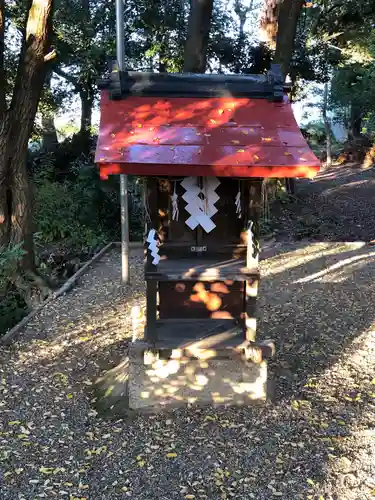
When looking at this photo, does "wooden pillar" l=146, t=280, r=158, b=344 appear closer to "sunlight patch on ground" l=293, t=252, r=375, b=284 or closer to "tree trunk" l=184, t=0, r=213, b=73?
"sunlight patch on ground" l=293, t=252, r=375, b=284

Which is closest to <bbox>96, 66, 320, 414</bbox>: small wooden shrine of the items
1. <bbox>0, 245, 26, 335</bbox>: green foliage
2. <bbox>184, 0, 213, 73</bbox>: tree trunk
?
<bbox>0, 245, 26, 335</bbox>: green foliage

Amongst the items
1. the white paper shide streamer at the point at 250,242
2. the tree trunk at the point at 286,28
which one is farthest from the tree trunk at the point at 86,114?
the white paper shide streamer at the point at 250,242

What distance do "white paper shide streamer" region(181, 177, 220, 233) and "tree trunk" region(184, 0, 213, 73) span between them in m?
5.92

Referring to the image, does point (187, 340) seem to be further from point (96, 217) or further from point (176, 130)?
point (96, 217)

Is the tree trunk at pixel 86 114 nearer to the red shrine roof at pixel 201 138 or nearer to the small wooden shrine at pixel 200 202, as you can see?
the small wooden shrine at pixel 200 202

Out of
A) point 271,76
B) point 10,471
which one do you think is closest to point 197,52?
point 271,76

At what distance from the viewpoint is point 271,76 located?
13.2 ft

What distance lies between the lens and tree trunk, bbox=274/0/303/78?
1134 centimetres

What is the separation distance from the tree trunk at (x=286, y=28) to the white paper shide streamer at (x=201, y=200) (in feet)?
27.6

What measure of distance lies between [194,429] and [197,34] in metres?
7.51

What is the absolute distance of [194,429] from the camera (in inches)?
153

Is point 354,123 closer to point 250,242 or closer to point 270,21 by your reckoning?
point 270,21

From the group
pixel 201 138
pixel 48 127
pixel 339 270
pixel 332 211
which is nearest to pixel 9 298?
pixel 201 138

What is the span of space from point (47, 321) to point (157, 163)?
382 centimetres
